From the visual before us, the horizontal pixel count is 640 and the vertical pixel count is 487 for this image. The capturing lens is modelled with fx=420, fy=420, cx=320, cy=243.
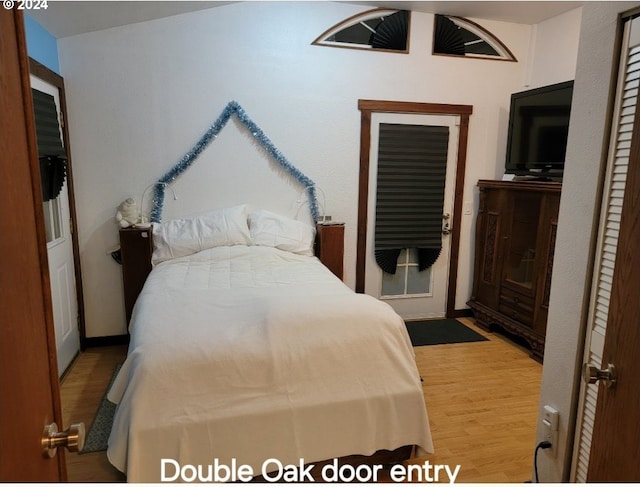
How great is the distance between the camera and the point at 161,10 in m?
3.10

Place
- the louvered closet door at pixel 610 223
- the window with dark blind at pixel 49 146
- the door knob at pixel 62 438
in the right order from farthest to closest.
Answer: the window with dark blind at pixel 49 146
the louvered closet door at pixel 610 223
the door knob at pixel 62 438

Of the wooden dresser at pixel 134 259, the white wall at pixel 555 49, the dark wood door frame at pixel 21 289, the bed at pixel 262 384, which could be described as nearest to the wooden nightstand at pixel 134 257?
the wooden dresser at pixel 134 259

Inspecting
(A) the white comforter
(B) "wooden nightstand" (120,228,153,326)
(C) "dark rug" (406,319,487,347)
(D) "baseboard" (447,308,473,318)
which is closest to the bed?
(A) the white comforter

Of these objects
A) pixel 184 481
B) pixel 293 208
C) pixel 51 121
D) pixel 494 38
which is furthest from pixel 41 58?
pixel 494 38

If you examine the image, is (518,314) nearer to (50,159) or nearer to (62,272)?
(62,272)

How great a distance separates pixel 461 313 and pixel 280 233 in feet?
6.96

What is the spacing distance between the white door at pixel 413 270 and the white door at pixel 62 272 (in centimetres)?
250

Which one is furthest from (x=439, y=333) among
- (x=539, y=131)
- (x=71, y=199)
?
(x=71, y=199)

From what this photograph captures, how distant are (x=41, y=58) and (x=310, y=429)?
2.91 m

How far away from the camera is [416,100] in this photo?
3820 mm

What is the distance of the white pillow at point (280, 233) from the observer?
3.41 metres

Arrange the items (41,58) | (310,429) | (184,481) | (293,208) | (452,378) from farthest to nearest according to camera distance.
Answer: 1. (293,208)
2. (452,378)
3. (41,58)
4. (310,429)
5. (184,481)

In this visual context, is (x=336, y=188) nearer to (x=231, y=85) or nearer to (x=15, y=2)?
→ (x=231, y=85)

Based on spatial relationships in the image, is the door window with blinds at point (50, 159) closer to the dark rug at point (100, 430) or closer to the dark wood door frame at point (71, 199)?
the dark wood door frame at point (71, 199)
